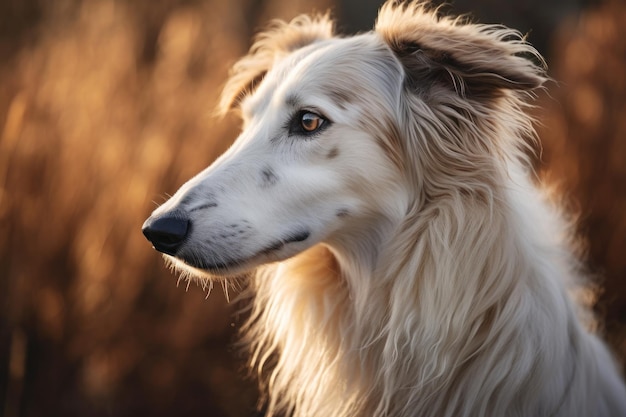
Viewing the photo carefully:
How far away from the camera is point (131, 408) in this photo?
3.47 meters

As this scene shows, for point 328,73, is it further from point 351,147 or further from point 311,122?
point 351,147

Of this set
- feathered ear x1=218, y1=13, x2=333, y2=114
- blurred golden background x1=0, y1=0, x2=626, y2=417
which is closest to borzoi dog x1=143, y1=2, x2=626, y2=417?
feathered ear x1=218, y1=13, x2=333, y2=114

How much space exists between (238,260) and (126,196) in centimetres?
183

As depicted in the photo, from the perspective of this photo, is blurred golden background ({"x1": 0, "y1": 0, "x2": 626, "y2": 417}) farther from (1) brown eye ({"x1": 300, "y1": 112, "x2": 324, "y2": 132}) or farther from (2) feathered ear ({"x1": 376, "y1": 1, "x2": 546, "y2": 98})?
(2) feathered ear ({"x1": 376, "y1": 1, "x2": 546, "y2": 98})

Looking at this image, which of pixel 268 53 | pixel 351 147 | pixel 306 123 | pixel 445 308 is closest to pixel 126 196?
pixel 268 53

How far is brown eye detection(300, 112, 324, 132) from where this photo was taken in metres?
2.12

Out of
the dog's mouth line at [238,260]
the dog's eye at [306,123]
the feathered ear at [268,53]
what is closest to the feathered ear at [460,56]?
the dog's eye at [306,123]

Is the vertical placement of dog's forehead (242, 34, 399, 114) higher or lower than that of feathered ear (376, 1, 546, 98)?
lower

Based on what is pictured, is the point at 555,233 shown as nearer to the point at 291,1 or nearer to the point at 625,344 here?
the point at 625,344

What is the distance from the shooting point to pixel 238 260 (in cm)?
200

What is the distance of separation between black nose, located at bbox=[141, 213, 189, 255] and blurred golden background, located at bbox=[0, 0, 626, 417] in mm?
1197

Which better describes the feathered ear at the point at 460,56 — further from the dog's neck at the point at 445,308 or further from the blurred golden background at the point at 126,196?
the blurred golden background at the point at 126,196

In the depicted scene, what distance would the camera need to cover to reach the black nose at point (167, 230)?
1.88 meters

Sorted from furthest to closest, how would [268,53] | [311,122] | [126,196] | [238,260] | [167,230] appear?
1. [126,196]
2. [268,53]
3. [311,122]
4. [238,260]
5. [167,230]
